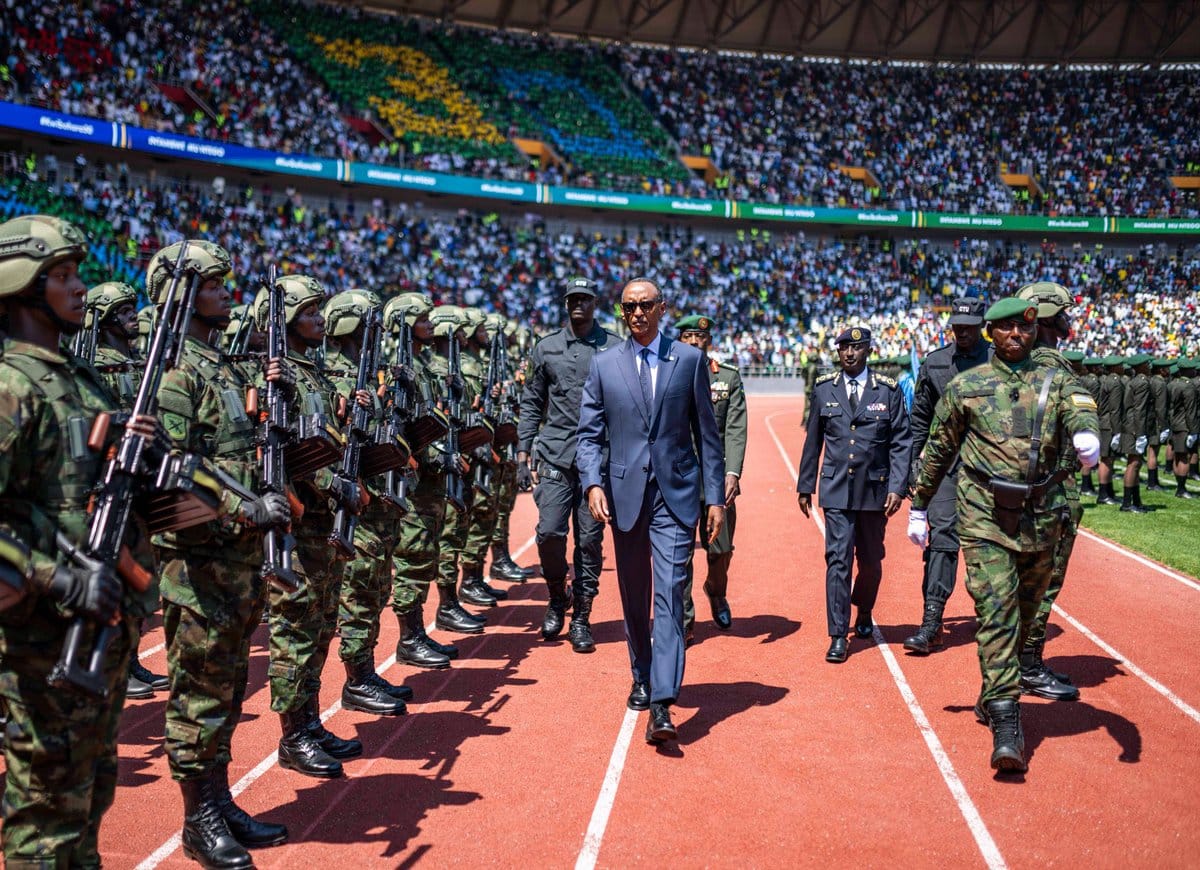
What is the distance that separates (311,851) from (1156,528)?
41.1 ft

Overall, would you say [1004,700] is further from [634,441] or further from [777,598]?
[777,598]

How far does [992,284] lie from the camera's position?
44.4m

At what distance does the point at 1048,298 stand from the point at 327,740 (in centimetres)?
531

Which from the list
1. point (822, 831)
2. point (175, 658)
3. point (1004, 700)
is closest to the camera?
point (175, 658)

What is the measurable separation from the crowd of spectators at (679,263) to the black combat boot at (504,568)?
19.5 meters

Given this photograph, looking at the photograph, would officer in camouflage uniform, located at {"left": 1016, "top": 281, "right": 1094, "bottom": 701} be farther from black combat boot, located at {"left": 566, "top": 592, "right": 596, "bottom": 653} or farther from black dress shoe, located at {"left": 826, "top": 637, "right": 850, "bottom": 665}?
black combat boot, located at {"left": 566, "top": 592, "right": 596, "bottom": 653}

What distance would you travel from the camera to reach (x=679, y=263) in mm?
41906

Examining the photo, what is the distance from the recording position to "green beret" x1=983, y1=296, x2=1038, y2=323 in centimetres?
529

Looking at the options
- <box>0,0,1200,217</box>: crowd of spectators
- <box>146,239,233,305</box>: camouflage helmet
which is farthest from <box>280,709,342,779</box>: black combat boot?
<box>0,0,1200,217</box>: crowd of spectators

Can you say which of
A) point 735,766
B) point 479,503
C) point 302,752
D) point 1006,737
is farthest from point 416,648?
point 1006,737

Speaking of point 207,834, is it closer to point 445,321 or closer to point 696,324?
point 696,324

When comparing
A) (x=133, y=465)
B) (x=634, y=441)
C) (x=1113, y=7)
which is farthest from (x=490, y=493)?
(x=1113, y=7)

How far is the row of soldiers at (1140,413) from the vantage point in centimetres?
1512

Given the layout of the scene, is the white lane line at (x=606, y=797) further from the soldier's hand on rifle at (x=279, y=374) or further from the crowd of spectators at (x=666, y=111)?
the crowd of spectators at (x=666, y=111)
